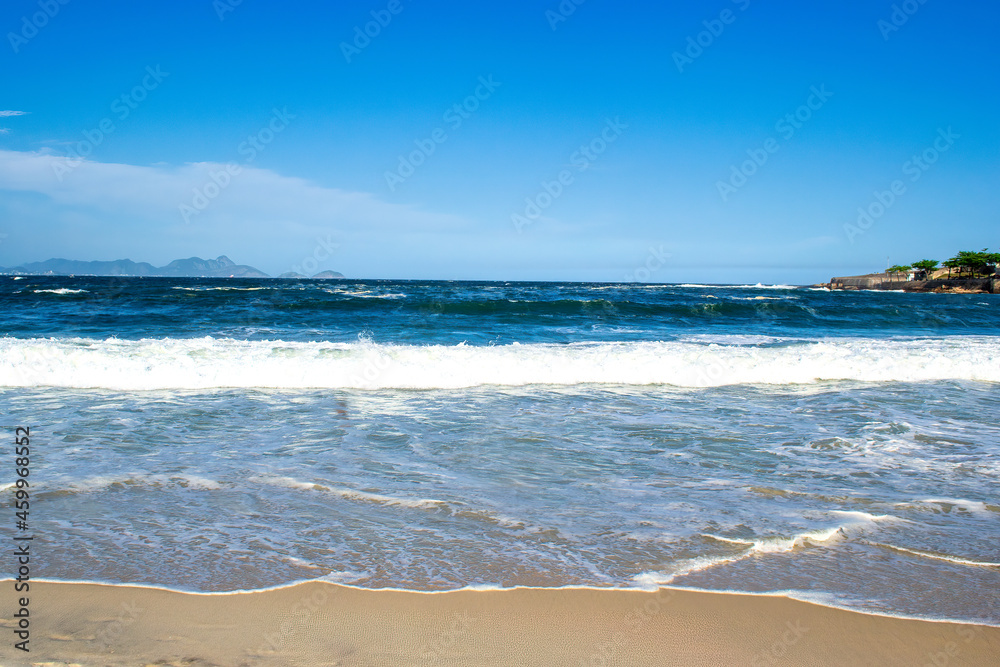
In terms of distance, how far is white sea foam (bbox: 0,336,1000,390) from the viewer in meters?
8.66

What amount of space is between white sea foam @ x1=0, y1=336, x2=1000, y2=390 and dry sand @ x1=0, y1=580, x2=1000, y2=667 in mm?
6118

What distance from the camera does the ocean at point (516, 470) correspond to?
2.98m

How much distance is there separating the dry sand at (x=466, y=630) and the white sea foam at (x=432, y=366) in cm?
612

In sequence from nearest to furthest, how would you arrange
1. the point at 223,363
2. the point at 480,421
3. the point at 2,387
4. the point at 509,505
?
the point at 509,505 → the point at 480,421 → the point at 2,387 → the point at 223,363

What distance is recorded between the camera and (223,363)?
927 centimetres

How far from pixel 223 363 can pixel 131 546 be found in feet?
21.7

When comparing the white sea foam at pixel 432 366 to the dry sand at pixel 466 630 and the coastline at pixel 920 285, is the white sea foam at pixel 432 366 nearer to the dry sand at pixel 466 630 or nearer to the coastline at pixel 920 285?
the dry sand at pixel 466 630

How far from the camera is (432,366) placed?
957cm

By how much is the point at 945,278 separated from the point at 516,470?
10110 cm

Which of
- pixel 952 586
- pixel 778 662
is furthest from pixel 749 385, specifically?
pixel 778 662

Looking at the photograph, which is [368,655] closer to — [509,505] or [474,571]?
[474,571]

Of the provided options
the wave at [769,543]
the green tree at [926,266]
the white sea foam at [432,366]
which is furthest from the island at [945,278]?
the wave at [769,543]

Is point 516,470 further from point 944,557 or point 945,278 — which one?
point 945,278

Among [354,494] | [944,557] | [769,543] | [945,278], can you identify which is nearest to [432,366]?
[354,494]
